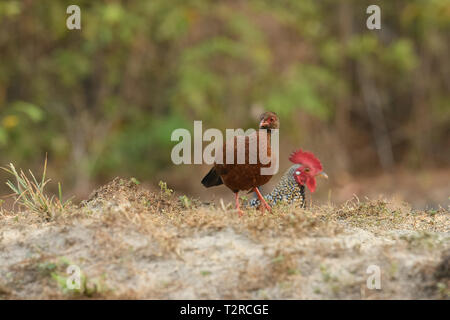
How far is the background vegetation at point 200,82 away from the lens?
12.2 meters

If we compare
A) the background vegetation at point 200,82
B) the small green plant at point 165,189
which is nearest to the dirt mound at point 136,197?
the small green plant at point 165,189

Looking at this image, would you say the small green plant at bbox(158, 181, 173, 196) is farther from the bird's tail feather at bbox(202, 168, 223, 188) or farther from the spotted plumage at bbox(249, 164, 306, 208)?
the spotted plumage at bbox(249, 164, 306, 208)

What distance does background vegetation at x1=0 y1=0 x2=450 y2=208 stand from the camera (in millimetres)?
12164

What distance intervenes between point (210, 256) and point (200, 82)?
338 inches

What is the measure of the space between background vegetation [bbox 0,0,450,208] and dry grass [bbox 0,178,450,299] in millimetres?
7057

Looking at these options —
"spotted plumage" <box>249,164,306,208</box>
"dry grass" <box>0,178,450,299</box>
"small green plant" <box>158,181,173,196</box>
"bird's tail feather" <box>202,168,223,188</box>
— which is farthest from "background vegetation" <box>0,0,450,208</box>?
"dry grass" <box>0,178,450,299</box>

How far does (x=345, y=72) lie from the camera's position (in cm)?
1422

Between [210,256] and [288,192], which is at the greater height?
[288,192]

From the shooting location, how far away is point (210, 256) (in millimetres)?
3693

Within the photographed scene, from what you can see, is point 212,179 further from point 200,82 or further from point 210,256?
point 200,82

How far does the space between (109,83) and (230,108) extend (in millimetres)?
2662

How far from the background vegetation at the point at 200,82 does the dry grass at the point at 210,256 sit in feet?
23.2

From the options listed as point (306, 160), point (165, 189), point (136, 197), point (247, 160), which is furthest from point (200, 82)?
point (247, 160)
